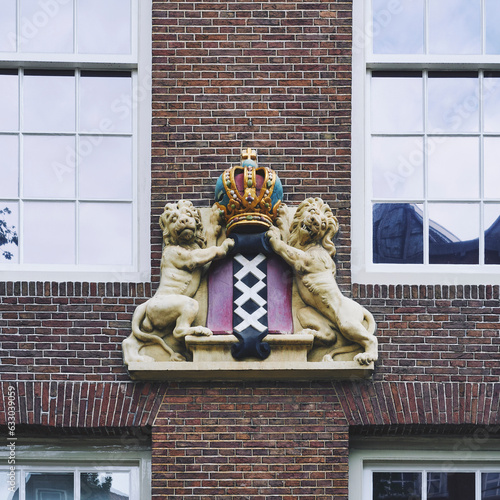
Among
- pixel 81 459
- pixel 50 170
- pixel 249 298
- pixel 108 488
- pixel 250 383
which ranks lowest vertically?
pixel 108 488

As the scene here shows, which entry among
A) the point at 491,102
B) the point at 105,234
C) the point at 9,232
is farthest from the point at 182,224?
the point at 491,102

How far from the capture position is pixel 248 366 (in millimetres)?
10422

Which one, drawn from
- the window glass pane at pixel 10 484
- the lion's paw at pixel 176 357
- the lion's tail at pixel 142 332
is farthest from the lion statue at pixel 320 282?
the window glass pane at pixel 10 484

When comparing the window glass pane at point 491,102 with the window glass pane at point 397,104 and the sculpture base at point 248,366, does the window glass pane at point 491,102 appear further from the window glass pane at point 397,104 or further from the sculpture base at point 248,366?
the sculpture base at point 248,366

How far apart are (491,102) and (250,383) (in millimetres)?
3204

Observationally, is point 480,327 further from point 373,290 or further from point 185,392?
point 185,392

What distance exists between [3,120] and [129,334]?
2.18m

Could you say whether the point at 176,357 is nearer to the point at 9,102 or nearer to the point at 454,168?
the point at 9,102

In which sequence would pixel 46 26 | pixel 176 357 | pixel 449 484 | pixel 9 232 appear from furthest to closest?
1. pixel 46 26
2. pixel 9 232
3. pixel 449 484
4. pixel 176 357

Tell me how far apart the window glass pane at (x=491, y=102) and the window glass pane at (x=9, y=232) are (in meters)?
4.07

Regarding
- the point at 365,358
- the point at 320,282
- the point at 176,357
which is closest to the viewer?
the point at 365,358

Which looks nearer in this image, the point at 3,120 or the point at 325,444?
the point at 325,444

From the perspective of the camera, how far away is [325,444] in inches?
410

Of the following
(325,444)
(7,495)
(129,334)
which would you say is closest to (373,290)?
(325,444)
